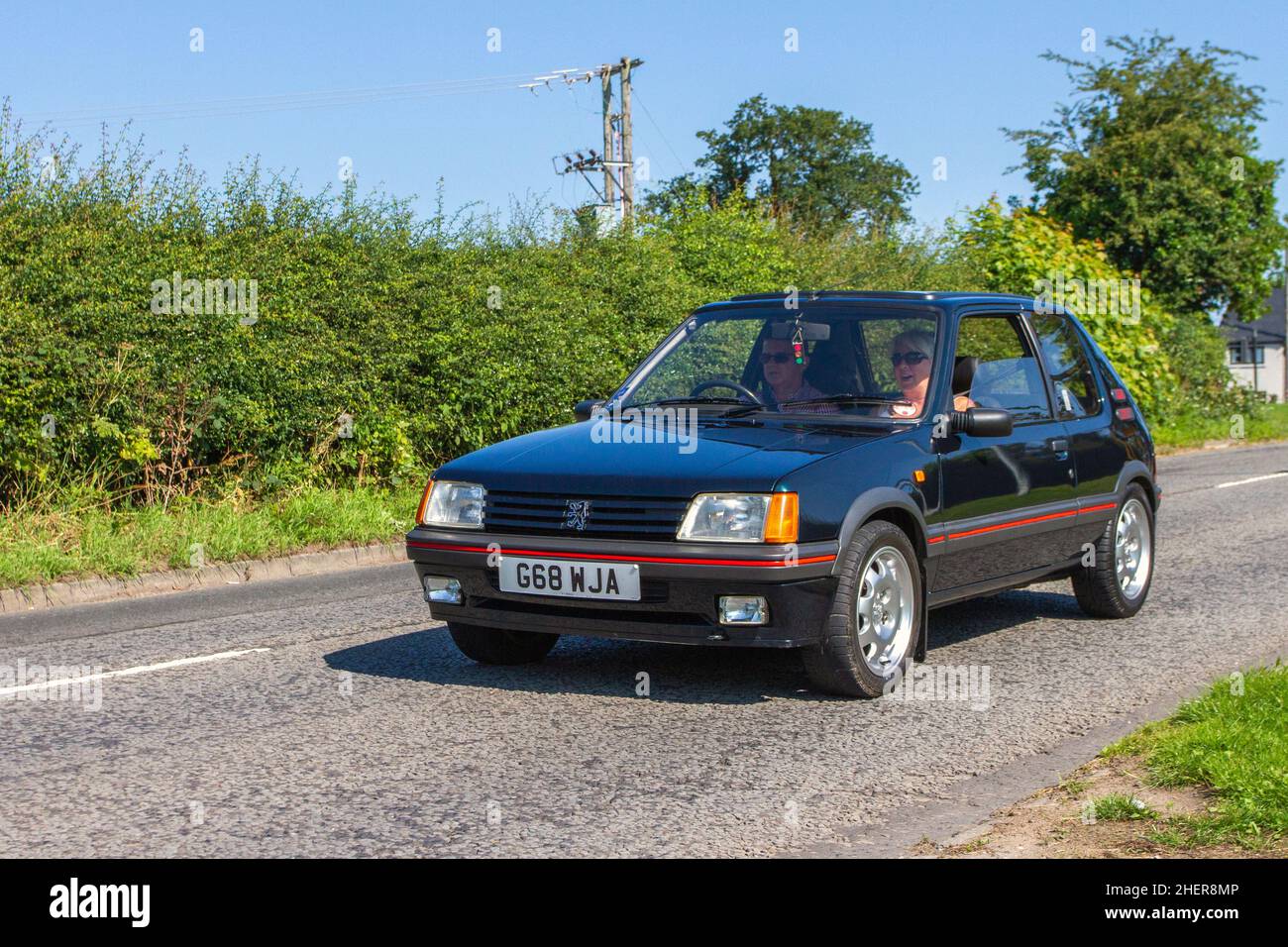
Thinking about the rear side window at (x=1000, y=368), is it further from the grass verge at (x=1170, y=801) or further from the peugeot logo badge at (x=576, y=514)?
the grass verge at (x=1170, y=801)

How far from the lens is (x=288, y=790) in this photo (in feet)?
16.7

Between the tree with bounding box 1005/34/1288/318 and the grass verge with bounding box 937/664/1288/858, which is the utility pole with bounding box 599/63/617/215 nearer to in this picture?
the tree with bounding box 1005/34/1288/318

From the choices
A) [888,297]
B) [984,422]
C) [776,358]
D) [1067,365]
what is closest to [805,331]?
[776,358]

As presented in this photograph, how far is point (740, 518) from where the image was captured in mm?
5949

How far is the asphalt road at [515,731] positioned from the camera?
4664 mm

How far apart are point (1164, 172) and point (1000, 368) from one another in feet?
98.9

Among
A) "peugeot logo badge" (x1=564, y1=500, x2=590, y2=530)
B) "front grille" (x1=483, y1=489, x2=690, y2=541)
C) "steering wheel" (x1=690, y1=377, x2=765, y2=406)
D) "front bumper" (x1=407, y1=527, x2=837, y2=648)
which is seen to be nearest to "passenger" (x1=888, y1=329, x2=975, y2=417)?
"steering wheel" (x1=690, y1=377, x2=765, y2=406)

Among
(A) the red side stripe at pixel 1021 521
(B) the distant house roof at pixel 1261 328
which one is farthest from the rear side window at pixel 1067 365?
(B) the distant house roof at pixel 1261 328

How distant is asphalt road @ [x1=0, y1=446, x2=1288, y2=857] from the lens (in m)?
4.66

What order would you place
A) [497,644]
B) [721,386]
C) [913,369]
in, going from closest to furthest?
[497,644] → [913,369] → [721,386]

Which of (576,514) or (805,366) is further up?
(805,366)

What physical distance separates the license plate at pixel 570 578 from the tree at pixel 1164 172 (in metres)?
31.9

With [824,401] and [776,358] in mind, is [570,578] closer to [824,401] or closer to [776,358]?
[824,401]
